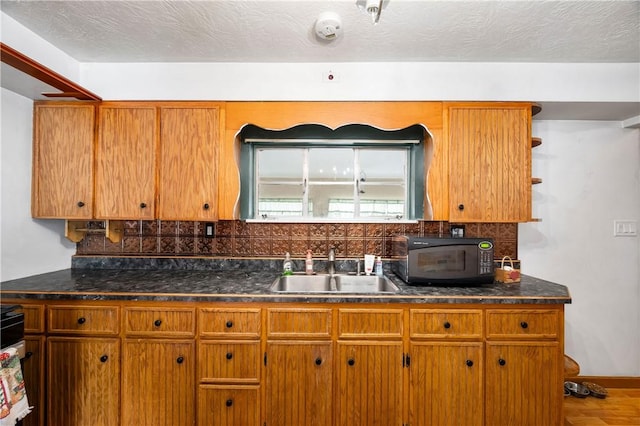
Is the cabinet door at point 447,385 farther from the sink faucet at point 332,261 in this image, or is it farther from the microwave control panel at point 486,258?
the sink faucet at point 332,261

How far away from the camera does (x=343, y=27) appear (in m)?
1.66

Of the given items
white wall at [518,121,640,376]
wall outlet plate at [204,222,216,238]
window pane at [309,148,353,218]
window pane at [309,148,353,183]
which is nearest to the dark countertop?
wall outlet plate at [204,222,216,238]

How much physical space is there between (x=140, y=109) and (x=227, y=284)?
1415 mm

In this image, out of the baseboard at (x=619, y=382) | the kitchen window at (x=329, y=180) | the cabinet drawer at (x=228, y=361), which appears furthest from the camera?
the kitchen window at (x=329, y=180)

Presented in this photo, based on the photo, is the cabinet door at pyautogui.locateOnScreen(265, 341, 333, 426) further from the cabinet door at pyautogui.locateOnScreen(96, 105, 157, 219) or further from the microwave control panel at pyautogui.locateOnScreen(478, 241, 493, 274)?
the cabinet door at pyautogui.locateOnScreen(96, 105, 157, 219)

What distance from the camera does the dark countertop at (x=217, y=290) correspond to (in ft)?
5.32

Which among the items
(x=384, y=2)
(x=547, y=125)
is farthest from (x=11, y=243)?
(x=547, y=125)

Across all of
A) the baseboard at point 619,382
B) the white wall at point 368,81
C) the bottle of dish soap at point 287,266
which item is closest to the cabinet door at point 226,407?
the bottle of dish soap at point 287,266

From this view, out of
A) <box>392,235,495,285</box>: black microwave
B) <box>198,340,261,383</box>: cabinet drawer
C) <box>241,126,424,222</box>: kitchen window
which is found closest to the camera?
<box>198,340,261,383</box>: cabinet drawer

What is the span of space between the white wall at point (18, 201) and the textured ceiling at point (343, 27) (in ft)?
1.82

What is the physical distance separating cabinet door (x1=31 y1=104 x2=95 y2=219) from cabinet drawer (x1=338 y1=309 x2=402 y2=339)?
1.95 meters

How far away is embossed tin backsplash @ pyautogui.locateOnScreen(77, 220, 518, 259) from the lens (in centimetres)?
231

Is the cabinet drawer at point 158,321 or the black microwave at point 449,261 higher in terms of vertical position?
the black microwave at point 449,261

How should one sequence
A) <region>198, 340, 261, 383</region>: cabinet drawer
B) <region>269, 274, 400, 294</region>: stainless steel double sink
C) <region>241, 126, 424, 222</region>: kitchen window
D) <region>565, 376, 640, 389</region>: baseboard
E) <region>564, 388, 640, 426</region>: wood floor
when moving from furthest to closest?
<region>241, 126, 424, 222</region>: kitchen window < <region>565, 376, 640, 389</region>: baseboard < <region>269, 274, 400, 294</region>: stainless steel double sink < <region>564, 388, 640, 426</region>: wood floor < <region>198, 340, 261, 383</region>: cabinet drawer
